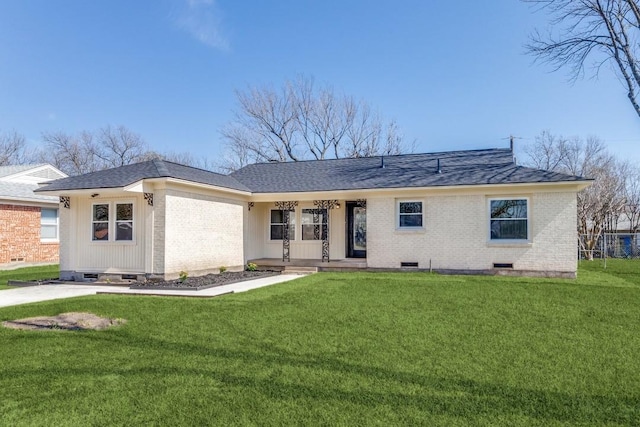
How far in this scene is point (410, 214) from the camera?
Result: 14.6m

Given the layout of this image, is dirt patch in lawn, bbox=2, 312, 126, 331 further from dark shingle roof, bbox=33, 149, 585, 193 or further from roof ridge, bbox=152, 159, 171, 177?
roof ridge, bbox=152, 159, 171, 177

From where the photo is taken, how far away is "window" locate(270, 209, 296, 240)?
16.8m

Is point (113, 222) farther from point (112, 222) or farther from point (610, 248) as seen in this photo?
point (610, 248)

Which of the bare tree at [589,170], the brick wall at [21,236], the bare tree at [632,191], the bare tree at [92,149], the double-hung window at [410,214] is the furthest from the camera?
the bare tree at [92,149]

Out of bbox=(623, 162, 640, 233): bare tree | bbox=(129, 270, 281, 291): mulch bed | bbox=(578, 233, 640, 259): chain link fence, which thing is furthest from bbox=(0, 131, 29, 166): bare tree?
bbox=(623, 162, 640, 233): bare tree

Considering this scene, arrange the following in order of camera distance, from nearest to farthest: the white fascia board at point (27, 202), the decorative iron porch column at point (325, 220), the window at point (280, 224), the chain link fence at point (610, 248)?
the decorative iron porch column at point (325, 220)
the window at point (280, 224)
the white fascia board at point (27, 202)
the chain link fence at point (610, 248)

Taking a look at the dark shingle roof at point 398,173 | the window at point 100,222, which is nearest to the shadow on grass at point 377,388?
the window at point 100,222

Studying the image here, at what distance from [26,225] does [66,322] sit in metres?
14.4

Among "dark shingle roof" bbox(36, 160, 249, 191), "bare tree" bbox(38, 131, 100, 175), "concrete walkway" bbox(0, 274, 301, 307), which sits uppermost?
"bare tree" bbox(38, 131, 100, 175)

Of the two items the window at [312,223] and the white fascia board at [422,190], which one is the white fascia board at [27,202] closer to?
the white fascia board at [422,190]

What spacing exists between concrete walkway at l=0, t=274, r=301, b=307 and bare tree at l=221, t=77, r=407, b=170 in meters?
23.5

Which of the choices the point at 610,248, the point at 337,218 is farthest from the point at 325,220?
the point at 610,248

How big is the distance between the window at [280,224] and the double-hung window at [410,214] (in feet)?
14.5

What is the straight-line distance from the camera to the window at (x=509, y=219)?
1345 cm
